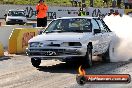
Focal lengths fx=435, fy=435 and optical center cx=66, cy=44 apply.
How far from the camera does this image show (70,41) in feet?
38.1

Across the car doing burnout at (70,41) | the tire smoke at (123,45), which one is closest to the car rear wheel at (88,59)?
the car doing burnout at (70,41)

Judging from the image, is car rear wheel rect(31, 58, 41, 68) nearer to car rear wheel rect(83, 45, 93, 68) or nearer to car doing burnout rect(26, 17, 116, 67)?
car doing burnout rect(26, 17, 116, 67)

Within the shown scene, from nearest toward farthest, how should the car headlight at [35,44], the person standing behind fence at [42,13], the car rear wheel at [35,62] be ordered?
the car headlight at [35,44], the car rear wheel at [35,62], the person standing behind fence at [42,13]

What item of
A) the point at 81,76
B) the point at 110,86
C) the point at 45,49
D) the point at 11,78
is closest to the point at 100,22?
the point at 45,49

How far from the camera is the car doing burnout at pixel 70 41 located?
11.6 metres

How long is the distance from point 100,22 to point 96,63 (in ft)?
4.39

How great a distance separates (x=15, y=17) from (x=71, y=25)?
90.9ft

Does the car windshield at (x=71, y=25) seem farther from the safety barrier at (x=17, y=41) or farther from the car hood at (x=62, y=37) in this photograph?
the safety barrier at (x=17, y=41)

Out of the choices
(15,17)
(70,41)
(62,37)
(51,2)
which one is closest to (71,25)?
(62,37)

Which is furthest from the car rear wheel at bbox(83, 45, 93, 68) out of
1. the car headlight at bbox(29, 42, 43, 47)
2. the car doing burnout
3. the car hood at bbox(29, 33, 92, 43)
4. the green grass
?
the green grass

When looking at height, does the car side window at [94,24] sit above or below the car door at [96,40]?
above

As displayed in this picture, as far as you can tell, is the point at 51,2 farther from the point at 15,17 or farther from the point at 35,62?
the point at 35,62

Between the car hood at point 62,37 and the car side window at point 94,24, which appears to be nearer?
Answer: the car hood at point 62,37

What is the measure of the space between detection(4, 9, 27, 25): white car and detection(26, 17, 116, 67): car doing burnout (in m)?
26.6
